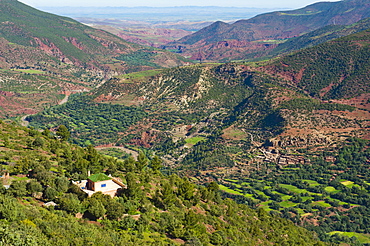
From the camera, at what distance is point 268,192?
517ft

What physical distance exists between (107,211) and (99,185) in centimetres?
970

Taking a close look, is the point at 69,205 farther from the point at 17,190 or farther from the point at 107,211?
the point at 17,190

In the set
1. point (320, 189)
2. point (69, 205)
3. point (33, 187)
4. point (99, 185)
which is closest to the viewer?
point (69, 205)

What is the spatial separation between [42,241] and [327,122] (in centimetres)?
17310

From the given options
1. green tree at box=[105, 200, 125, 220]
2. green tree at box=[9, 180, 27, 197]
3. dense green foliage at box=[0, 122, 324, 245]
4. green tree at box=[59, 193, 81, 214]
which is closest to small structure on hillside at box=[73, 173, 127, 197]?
dense green foliage at box=[0, 122, 324, 245]

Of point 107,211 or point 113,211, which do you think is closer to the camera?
point 113,211

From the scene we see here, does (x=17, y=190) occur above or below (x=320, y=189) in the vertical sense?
above

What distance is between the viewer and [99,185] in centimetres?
7925

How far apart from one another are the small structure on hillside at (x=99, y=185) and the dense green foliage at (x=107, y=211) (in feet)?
6.53

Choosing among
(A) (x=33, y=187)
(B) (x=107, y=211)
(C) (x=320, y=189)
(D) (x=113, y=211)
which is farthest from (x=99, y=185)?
(C) (x=320, y=189)

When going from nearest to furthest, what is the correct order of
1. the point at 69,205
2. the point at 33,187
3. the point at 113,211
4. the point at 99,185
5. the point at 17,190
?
the point at 17,190
the point at 69,205
the point at 33,187
the point at 113,211
the point at 99,185

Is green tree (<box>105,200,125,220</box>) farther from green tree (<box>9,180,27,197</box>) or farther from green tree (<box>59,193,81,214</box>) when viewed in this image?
green tree (<box>9,180,27,197</box>)

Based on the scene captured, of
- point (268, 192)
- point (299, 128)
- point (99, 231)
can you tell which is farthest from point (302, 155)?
point (99, 231)

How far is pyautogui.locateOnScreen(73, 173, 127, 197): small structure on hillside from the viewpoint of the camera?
79.0 metres
